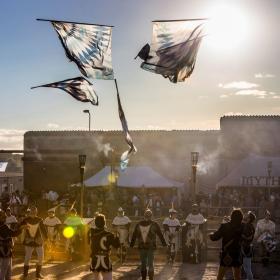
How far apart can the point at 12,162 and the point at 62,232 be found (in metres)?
44.0

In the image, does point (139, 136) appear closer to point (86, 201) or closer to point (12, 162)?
point (86, 201)

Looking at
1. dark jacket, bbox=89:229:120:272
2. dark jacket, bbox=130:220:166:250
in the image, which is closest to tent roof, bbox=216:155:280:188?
dark jacket, bbox=130:220:166:250

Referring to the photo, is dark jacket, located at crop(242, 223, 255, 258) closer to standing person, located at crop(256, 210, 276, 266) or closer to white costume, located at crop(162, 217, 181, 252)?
standing person, located at crop(256, 210, 276, 266)

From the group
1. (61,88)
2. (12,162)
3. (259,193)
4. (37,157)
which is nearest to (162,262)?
(61,88)

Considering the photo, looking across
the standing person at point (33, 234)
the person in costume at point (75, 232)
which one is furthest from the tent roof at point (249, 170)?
the standing person at point (33, 234)

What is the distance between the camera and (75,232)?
15.3 m

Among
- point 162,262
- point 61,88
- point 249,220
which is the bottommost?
point 162,262

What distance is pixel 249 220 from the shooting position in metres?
11.1

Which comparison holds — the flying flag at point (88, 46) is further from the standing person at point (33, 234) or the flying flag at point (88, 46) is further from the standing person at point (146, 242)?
the standing person at point (146, 242)

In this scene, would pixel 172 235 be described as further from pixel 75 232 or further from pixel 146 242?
pixel 146 242

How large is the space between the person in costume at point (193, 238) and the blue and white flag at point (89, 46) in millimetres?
4825

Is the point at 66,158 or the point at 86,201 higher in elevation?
the point at 66,158

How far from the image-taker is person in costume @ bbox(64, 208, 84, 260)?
49.0ft

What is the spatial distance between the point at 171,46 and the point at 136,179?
16.4 m
